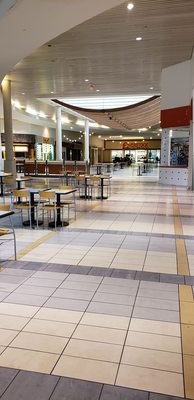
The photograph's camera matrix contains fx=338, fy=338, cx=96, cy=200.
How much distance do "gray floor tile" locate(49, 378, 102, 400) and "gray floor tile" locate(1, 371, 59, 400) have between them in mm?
43

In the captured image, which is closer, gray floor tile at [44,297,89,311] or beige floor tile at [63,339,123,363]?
beige floor tile at [63,339,123,363]

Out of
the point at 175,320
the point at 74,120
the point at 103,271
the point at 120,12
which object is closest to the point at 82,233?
the point at 103,271

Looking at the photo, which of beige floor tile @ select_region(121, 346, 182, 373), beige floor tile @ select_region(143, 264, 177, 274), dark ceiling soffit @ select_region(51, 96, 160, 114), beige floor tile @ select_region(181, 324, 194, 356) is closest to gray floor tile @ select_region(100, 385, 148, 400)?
beige floor tile @ select_region(121, 346, 182, 373)

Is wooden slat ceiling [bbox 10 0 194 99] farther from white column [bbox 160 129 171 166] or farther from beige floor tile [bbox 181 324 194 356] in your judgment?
beige floor tile [bbox 181 324 194 356]

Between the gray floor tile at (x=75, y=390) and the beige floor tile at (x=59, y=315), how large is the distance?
0.72 metres

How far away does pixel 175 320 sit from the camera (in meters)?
2.78

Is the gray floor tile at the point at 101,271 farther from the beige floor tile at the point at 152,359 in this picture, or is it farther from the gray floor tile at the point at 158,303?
the beige floor tile at the point at 152,359

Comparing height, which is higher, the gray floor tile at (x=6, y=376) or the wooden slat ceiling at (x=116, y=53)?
the wooden slat ceiling at (x=116, y=53)

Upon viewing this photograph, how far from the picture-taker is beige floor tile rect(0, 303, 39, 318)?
9.48 ft

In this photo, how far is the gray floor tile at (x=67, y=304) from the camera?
2.98m

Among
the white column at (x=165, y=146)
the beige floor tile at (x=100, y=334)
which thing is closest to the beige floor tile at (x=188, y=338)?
the beige floor tile at (x=100, y=334)

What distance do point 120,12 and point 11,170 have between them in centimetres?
850

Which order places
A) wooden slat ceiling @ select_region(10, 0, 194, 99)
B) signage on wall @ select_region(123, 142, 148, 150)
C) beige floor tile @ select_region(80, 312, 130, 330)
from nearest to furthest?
1. beige floor tile @ select_region(80, 312, 130, 330)
2. wooden slat ceiling @ select_region(10, 0, 194, 99)
3. signage on wall @ select_region(123, 142, 148, 150)

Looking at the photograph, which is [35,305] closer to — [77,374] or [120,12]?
[77,374]
